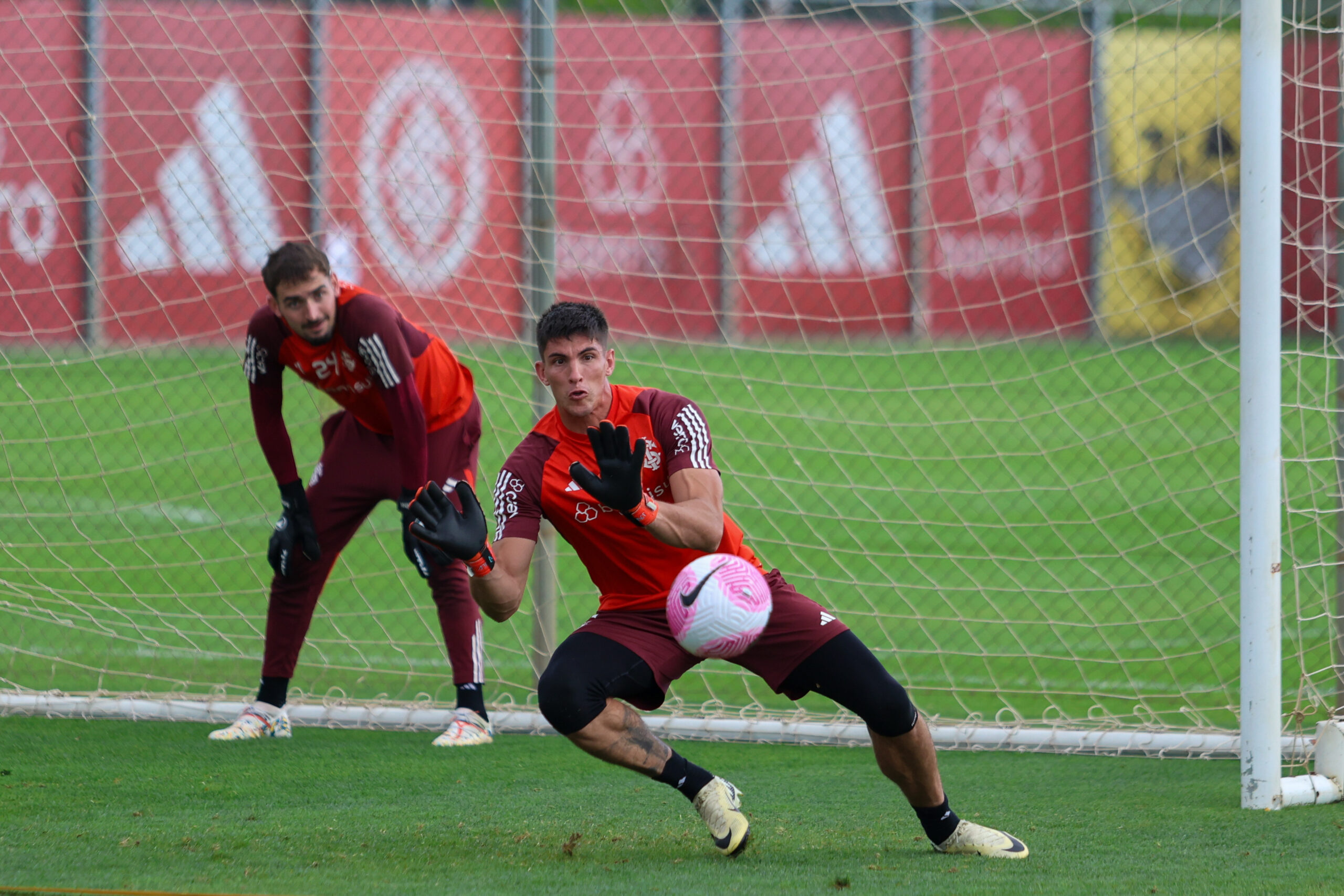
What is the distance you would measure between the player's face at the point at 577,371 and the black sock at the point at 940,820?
133cm

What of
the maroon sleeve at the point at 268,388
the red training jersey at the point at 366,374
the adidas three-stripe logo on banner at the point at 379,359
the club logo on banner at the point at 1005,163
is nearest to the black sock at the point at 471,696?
the red training jersey at the point at 366,374

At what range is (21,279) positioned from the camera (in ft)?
21.7

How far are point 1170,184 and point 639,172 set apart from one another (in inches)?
194

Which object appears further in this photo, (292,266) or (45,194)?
(45,194)

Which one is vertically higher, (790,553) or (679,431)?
(679,431)

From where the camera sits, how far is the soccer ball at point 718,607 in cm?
314

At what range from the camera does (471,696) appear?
16.6 feet

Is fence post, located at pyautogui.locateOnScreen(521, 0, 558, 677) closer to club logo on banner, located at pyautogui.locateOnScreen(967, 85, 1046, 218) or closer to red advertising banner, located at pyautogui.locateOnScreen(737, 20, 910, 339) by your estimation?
red advertising banner, located at pyautogui.locateOnScreen(737, 20, 910, 339)

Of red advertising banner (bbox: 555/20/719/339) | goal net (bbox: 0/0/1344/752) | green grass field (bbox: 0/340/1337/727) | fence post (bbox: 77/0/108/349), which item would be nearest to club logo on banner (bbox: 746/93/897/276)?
goal net (bbox: 0/0/1344/752)

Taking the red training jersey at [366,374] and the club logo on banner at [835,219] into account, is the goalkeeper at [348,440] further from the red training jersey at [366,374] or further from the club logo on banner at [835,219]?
the club logo on banner at [835,219]

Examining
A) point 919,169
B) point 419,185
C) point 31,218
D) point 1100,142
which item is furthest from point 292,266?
point 1100,142

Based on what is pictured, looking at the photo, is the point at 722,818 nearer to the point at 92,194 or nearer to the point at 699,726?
the point at 699,726

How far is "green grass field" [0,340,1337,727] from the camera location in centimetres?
577

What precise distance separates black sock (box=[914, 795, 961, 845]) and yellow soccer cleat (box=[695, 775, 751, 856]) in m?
0.45
